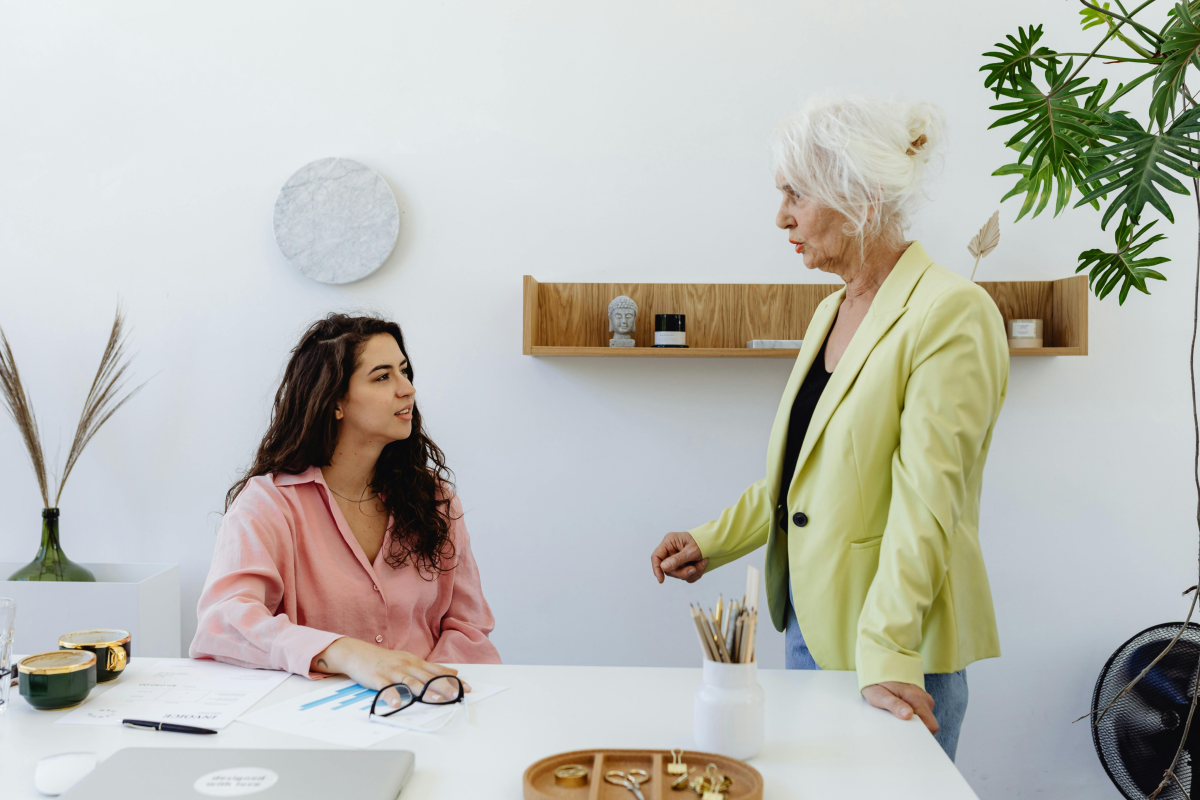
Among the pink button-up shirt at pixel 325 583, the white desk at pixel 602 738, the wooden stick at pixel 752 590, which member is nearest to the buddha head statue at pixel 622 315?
the pink button-up shirt at pixel 325 583

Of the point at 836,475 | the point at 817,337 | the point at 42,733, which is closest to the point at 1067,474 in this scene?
the point at 817,337

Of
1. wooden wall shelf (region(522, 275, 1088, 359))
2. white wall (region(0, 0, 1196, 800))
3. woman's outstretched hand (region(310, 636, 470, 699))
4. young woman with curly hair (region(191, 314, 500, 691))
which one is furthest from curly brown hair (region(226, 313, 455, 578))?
white wall (region(0, 0, 1196, 800))

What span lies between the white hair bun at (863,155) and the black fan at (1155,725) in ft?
4.32

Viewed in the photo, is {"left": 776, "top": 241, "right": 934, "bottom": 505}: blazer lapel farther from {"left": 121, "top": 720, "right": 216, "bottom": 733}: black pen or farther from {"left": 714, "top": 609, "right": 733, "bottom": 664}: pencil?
{"left": 121, "top": 720, "right": 216, "bottom": 733}: black pen

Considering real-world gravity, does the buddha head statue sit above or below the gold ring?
above

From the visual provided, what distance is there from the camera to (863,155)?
146 centimetres

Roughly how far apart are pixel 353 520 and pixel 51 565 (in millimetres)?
1301

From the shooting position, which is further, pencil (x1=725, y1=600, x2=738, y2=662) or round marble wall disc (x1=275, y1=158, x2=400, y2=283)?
round marble wall disc (x1=275, y1=158, x2=400, y2=283)

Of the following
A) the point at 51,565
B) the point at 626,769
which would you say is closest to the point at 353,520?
the point at 626,769

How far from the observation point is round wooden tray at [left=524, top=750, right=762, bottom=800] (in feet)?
3.02

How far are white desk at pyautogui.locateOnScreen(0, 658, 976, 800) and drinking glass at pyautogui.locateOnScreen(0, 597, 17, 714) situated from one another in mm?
25

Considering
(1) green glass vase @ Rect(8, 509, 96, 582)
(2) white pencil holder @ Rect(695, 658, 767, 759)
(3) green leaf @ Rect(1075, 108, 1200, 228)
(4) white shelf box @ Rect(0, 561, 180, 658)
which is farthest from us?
(1) green glass vase @ Rect(8, 509, 96, 582)

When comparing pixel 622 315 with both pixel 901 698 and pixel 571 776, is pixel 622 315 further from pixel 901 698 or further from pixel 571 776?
pixel 571 776

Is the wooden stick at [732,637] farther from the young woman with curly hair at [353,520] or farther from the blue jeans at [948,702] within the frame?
the young woman with curly hair at [353,520]
